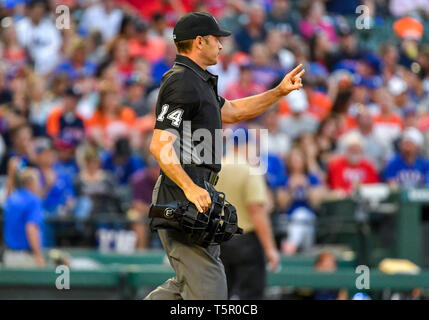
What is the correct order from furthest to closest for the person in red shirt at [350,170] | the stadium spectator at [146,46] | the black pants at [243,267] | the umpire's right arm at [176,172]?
the stadium spectator at [146,46] → the person in red shirt at [350,170] → the black pants at [243,267] → the umpire's right arm at [176,172]

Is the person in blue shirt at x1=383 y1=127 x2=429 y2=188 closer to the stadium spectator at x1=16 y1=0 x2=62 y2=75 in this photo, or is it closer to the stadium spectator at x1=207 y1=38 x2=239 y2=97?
the stadium spectator at x1=207 y1=38 x2=239 y2=97

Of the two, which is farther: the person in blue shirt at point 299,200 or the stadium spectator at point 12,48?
the stadium spectator at point 12,48

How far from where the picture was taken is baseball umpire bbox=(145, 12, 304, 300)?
17.3 feet

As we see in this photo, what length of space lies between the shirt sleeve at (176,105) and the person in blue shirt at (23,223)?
4784 mm

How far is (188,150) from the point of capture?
5477 millimetres

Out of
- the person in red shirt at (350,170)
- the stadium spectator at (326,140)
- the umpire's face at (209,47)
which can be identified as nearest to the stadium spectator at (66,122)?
the stadium spectator at (326,140)

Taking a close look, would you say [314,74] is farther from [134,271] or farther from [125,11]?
[134,271]

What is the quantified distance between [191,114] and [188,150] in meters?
0.22

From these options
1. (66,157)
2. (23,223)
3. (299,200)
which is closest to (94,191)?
(66,157)

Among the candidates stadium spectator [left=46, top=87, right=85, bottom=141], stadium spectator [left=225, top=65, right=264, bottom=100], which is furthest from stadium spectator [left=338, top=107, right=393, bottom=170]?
stadium spectator [left=46, top=87, right=85, bottom=141]

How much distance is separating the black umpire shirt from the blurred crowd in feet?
15.8

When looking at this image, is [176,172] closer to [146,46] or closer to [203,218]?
[203,218]

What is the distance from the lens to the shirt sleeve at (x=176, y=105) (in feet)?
17.5

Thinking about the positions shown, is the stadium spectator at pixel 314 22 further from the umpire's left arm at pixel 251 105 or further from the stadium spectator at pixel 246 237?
the umpire's left arm at pixel 251 105
